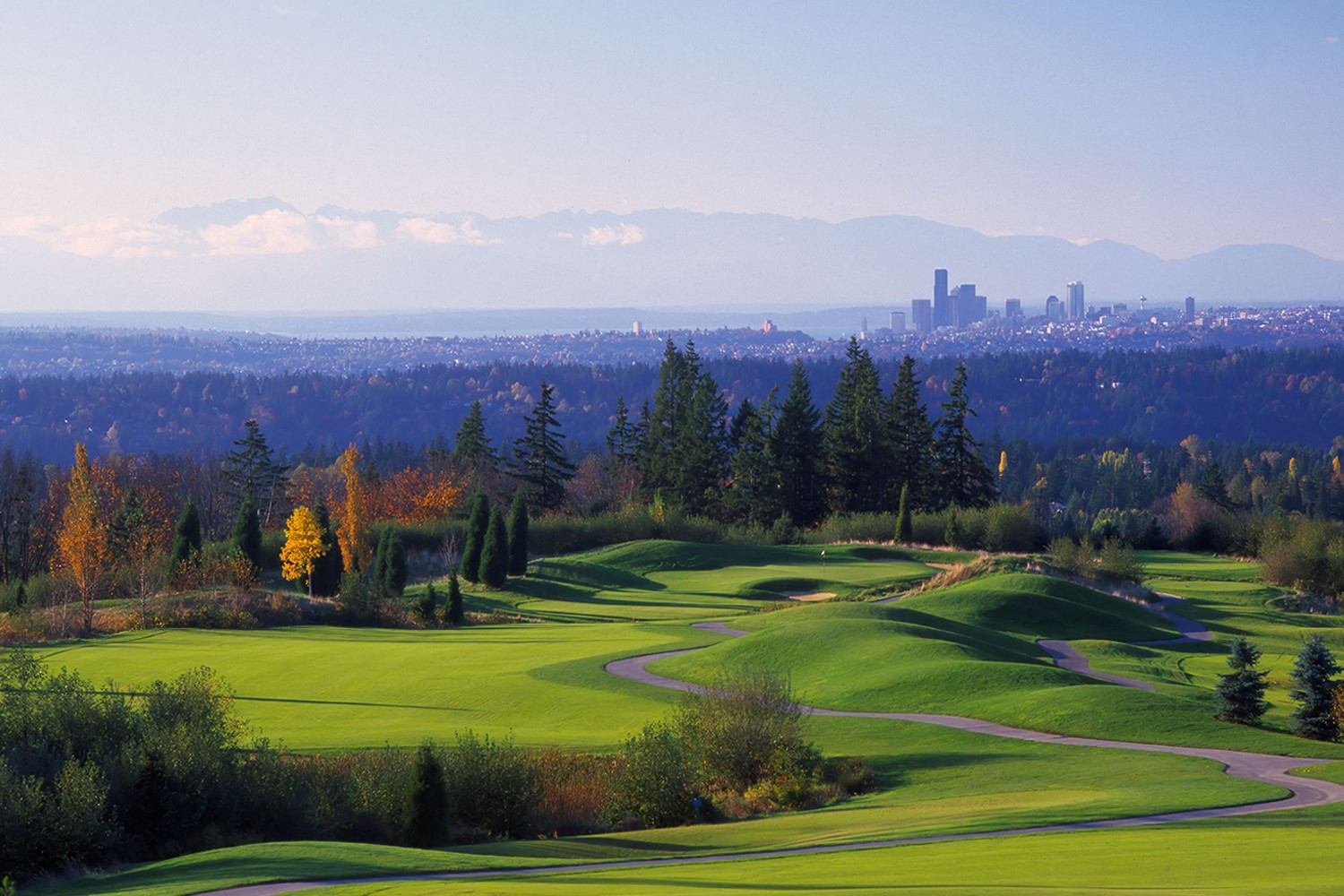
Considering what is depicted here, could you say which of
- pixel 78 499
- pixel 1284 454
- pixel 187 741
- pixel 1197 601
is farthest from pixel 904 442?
pixel 1284 454

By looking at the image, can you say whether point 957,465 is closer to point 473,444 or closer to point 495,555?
point 473,444

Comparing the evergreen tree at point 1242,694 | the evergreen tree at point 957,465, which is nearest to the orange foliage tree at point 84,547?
the evergreen tree at point 1242,694

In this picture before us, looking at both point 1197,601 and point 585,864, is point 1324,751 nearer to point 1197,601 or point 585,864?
point 585,864

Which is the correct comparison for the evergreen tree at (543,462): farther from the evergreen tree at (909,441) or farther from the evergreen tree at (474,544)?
the evergreen tree at (474,544)

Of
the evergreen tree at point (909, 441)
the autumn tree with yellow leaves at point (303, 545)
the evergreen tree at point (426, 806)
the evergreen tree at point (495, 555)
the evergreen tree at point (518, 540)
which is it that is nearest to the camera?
the evergreen tree at point (426, 806)

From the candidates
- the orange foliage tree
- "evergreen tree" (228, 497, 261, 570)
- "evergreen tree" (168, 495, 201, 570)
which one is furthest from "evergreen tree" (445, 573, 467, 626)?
"evergreen tree" (168, 495, 201, 570)

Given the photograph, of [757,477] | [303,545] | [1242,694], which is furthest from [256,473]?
[1242,694]
